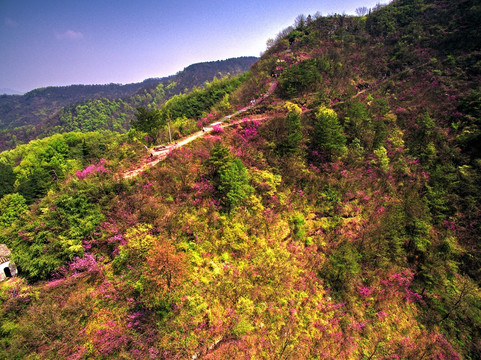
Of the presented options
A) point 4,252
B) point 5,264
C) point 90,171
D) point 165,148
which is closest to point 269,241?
point 165,148

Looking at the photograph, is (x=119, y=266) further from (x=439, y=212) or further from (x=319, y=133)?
(x=439, y=212)

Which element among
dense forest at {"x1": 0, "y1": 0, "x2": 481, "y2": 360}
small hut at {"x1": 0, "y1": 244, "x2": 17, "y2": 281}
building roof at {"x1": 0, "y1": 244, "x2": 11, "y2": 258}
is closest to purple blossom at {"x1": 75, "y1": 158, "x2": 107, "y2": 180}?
dense forest at {"x1": 0, "y1": 0, "x2": 481, "y2": 360}

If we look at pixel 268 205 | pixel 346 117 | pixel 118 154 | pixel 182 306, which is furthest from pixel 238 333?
pixel 346 117

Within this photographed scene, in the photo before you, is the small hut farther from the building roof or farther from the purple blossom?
the purple blossom

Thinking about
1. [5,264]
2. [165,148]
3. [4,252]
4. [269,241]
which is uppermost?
[165,148]

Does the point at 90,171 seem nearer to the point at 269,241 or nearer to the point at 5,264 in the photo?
the point at 5,264

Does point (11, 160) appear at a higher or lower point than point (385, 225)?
higher

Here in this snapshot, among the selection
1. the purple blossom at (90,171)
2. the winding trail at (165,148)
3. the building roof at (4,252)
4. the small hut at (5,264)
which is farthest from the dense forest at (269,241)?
the small hut at (5,264)

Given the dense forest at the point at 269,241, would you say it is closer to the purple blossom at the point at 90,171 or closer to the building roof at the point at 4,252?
the purple blossom at the point at 90,171
